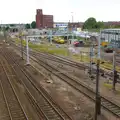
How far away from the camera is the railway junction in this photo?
1385cm

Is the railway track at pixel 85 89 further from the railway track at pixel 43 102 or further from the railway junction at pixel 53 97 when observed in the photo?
the railway track at pixel 43 102

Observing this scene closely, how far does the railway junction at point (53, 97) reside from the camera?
45.4ft

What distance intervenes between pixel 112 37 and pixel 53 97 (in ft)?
103

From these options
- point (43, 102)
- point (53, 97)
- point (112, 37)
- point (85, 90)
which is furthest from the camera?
point (112, 37)

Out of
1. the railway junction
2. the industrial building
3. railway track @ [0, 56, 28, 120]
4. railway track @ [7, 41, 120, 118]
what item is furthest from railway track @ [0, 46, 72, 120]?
the industrial building

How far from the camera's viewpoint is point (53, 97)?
17406 millimetres

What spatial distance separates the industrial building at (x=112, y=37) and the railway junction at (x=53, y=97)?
18.7 m

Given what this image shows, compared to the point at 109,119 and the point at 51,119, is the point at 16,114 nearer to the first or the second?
the point at 51,119

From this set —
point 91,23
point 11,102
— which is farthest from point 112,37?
point 91,23

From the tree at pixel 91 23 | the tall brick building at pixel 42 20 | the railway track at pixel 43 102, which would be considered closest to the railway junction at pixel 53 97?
the railway track at pixel 43 102

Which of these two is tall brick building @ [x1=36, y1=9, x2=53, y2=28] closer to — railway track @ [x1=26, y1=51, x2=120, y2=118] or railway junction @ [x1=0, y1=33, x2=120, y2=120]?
railway track @ [x1=26, y1=51, x2=120, y2=118]

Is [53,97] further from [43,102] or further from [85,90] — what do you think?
[85,90]

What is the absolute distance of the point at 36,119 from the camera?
43.3 ft

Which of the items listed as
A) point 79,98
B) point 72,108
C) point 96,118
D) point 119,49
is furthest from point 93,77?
point 119,49
